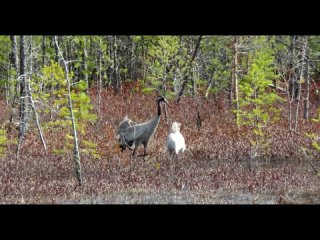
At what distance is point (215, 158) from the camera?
14.1 meters

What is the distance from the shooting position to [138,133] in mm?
14781

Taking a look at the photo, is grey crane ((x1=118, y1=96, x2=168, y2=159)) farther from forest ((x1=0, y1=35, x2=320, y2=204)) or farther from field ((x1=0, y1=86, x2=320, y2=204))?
field ((x1=0, y1=86, x2=320, y2=204))

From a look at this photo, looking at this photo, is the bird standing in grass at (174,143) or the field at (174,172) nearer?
the field at (174,172)

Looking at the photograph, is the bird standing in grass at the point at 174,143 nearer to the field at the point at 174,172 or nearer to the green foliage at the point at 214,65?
the field at the point at 174,172

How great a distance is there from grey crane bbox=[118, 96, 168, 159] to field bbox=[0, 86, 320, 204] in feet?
1.00

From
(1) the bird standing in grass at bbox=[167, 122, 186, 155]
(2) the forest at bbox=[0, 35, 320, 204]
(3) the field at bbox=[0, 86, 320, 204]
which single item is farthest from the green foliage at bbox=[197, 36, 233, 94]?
(1) the bird standing in grass at bbox=[167, 122, 186, 155]

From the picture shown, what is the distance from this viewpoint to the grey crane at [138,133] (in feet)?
48.2

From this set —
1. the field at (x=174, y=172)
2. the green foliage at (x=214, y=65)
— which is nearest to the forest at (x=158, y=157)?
the field at (x=174, y=172)

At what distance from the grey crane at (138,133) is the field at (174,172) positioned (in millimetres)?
305

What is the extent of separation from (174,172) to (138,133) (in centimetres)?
264

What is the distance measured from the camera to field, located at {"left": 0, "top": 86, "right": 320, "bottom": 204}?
34.3 feet

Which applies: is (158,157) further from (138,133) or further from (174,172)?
(174,172)

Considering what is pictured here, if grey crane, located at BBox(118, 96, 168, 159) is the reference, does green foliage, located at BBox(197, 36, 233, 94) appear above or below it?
above
